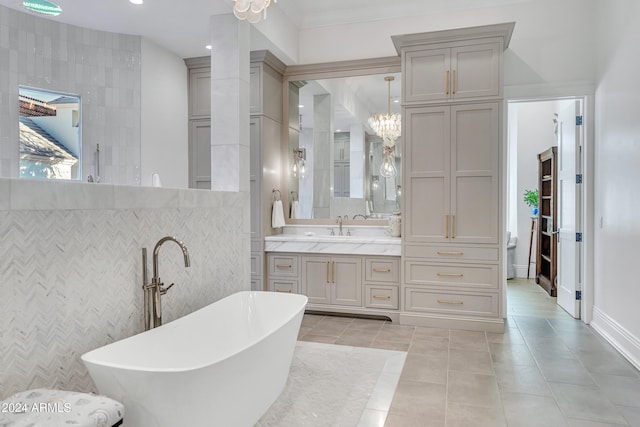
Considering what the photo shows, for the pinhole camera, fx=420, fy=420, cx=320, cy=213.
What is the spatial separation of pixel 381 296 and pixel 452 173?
1413 millimetres

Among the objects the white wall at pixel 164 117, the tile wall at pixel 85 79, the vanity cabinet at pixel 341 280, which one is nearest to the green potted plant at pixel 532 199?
the vanity cabinet at pixel 341 280

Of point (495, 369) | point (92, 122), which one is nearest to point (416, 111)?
point (495, 369)

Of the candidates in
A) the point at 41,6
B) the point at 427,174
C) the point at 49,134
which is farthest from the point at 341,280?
the point at 41,6

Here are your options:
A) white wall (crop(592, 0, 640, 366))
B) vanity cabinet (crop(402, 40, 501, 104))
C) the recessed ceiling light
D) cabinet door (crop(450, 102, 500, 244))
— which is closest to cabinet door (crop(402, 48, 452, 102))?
vanity cabinet (crop(402, 40, 501, 104))

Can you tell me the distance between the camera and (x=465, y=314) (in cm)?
402

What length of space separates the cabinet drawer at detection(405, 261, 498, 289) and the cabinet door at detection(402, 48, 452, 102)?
64.1 inches

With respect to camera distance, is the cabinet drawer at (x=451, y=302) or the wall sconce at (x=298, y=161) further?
the wall sconce at (x=298, y=161)

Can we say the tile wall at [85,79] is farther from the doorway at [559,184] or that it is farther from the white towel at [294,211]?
the doorway at [559,184]

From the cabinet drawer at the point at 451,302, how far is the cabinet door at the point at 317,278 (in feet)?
2.76

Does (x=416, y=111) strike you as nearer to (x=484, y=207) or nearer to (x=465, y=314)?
(x=484, y=207)

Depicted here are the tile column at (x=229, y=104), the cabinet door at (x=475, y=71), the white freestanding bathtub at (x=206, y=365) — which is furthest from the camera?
the cabinet door at (x=475, y=71)

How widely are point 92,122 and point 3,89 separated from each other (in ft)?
2.48

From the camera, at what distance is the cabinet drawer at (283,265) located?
455 cm

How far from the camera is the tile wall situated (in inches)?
150
